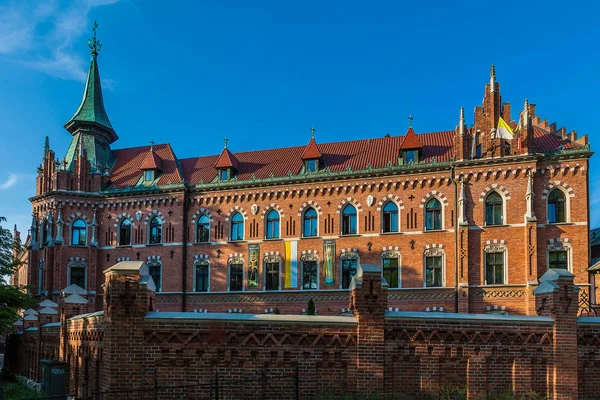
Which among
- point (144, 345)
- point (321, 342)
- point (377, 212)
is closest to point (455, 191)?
point (377, 212)

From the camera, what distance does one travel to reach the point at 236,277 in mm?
36469

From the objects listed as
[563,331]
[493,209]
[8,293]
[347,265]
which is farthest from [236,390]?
[493,209]

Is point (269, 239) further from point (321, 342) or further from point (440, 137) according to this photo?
point (321, 342)

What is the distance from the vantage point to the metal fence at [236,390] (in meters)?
11.9

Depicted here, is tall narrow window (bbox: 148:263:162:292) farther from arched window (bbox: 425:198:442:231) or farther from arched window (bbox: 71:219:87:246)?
arched window (bbox: 425:198:442:231)

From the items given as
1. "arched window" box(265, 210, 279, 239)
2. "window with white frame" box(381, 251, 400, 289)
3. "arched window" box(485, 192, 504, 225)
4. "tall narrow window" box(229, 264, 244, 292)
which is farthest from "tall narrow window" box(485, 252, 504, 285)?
"tall narrow window" box(229, 264, 244, 292)

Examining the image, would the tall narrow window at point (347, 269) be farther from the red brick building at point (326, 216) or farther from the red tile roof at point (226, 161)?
the red tile roof at point (226, 161)

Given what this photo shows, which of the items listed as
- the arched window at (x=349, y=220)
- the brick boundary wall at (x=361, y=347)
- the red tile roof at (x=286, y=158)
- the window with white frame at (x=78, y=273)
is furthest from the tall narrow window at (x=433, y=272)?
the window with white frame at (x=78, y=273)

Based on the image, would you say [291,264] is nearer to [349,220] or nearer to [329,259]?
[329,259]

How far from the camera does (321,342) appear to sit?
1270 cm

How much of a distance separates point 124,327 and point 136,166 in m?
30.8

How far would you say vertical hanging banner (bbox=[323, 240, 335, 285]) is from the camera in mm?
34156

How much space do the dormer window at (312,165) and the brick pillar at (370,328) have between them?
23.6m

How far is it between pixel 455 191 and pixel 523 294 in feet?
21.3
